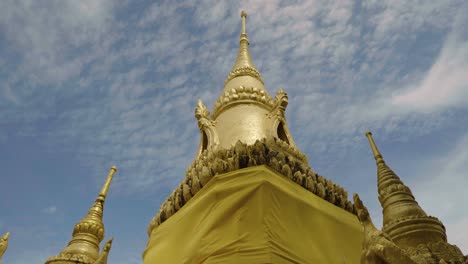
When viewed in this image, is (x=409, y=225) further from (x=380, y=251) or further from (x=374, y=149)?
(x=380, y=251)

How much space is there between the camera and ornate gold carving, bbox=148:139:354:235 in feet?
14.9

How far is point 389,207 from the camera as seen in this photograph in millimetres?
7836

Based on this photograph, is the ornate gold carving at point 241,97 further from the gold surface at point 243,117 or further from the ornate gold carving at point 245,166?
the ornate gold carving at point 245,166

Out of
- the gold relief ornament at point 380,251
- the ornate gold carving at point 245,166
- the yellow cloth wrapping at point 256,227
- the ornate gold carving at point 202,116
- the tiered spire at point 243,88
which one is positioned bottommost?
the gold relief ornament at point 380,251

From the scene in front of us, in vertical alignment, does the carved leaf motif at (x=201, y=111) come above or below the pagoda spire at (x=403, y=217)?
above

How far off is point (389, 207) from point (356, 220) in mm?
3338

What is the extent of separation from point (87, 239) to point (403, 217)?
5956 millimetres

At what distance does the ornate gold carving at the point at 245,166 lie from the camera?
4531 mm

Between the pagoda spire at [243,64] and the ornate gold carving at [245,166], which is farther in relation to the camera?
the pagoda spire at [243,64]

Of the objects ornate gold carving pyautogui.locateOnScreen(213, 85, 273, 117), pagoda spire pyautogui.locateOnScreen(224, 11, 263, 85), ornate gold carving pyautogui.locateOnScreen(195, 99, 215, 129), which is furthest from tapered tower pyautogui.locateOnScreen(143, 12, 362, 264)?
pagoda spire pyautogui.locateOnScreen(224, 11, 263, 85)

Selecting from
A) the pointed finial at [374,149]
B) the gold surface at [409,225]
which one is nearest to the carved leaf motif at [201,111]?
the gold surface at [409,225]

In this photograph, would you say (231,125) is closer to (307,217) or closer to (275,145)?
(275,145)

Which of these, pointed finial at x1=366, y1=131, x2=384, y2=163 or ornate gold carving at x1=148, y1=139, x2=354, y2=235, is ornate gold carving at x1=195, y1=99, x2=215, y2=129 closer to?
ornate gold carving at x1=148, y1=139, x2=354, y2=235

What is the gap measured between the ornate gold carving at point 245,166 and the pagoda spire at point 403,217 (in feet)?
8.44
